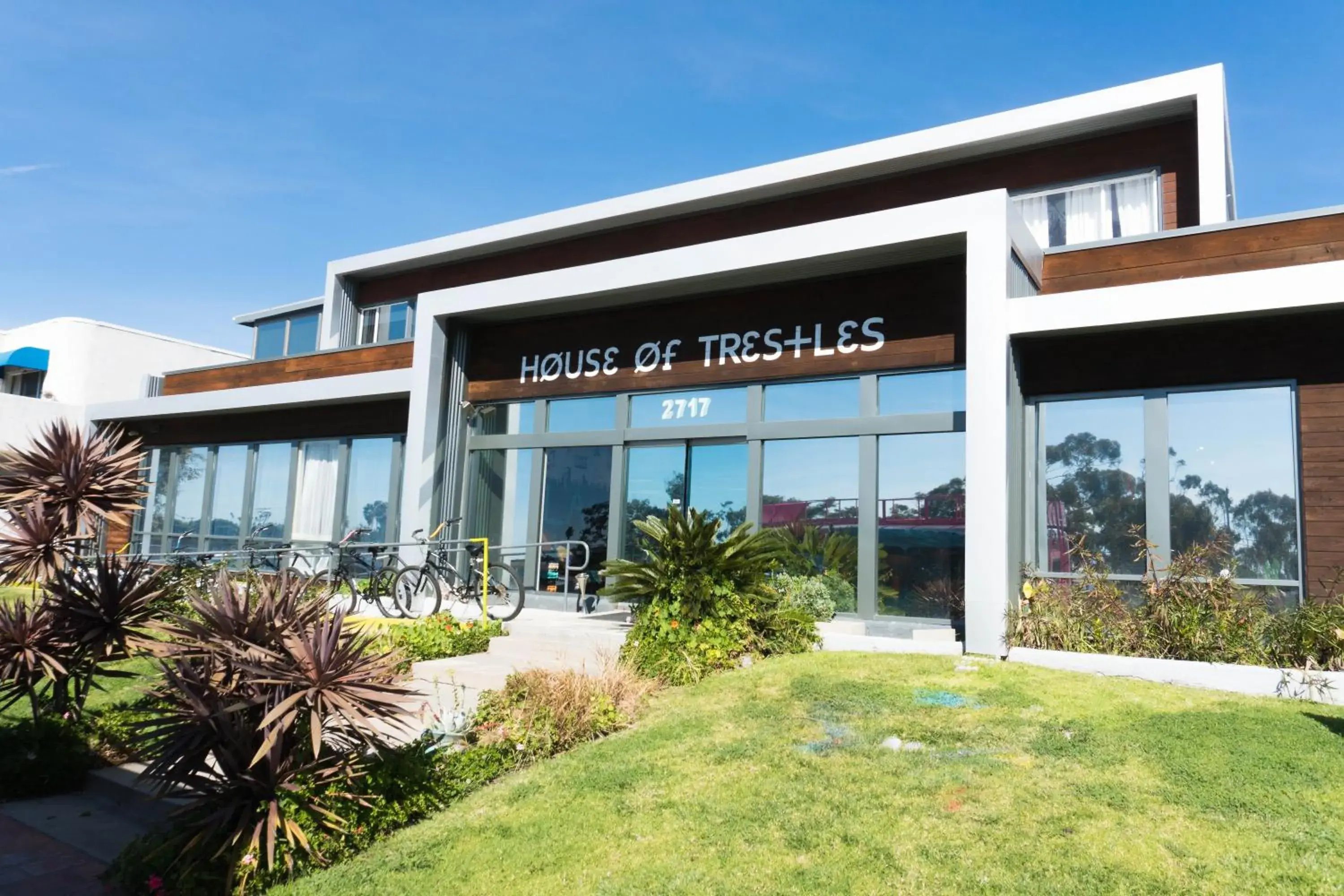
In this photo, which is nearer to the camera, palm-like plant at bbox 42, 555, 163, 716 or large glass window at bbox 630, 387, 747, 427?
palm-like plant at bbox 42, 555, 163, 716

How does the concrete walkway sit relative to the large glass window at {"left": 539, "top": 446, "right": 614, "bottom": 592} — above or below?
below

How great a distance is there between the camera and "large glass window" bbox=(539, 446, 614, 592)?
13828 millimetres

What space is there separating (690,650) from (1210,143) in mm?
9625

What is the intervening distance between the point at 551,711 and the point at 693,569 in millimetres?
2882

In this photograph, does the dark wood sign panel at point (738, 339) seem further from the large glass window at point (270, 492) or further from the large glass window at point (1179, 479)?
the large glass window at point (270, 492)

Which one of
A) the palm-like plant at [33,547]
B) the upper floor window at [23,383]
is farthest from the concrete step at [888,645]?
the upper floor window at [23,383]

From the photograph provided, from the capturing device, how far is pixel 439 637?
9734mm

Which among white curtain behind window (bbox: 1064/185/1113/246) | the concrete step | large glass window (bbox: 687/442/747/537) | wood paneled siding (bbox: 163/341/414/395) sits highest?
white curtain behind window (bbox: 1064/185/1113/246)

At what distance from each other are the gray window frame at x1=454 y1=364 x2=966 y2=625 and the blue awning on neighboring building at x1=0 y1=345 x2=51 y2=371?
81.0ft

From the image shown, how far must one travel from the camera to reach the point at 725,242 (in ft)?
39.7

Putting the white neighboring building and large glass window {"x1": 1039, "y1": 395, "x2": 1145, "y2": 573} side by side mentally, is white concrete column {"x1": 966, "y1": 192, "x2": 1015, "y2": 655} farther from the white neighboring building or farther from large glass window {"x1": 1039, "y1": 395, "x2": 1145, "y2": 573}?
the white neighboring building

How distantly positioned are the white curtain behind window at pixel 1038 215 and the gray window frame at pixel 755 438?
353 centimetres

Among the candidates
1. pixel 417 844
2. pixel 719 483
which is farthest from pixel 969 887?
pixel 719 483

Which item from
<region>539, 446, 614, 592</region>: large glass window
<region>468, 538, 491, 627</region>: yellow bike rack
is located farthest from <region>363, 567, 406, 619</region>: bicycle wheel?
<region>539, 446, 614, 592</region>: large glass window
